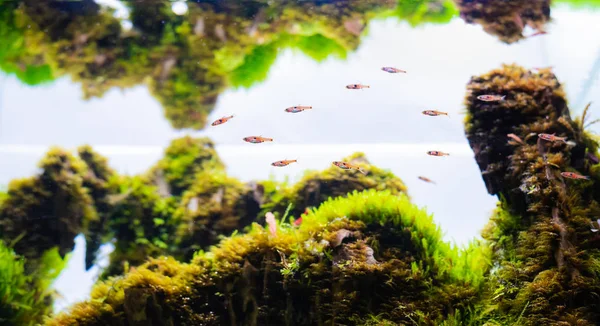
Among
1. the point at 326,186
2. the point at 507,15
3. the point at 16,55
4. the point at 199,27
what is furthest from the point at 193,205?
the point at 507,15

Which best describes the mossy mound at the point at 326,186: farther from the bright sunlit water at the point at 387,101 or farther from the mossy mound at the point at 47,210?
the mossy mound at the point at 47,210

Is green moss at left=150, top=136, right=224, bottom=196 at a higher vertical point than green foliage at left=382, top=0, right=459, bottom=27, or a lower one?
lower

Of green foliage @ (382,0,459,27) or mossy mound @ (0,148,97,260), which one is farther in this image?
green foliage @ (382,0,459,27)

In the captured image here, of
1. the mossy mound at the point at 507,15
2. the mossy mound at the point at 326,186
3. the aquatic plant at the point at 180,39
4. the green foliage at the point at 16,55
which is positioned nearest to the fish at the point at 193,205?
the mossy mound at the point at 326,186

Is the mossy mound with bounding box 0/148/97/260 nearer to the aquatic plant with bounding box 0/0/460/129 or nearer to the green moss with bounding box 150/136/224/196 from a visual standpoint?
the green moss with bounding box 150/136/224/196

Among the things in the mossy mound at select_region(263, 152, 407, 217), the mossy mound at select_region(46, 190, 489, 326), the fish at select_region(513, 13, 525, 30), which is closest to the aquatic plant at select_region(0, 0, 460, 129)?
the fish at select_region(513, 13, 525, 30)

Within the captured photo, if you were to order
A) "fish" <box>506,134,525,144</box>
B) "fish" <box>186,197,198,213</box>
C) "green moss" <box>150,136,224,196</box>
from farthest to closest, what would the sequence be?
1. "green moss" <box>150,136,224,196</box>
2. "fish" <box>186,197,198,213</box>
3. "fish" <box>506,134,525,144</box>
